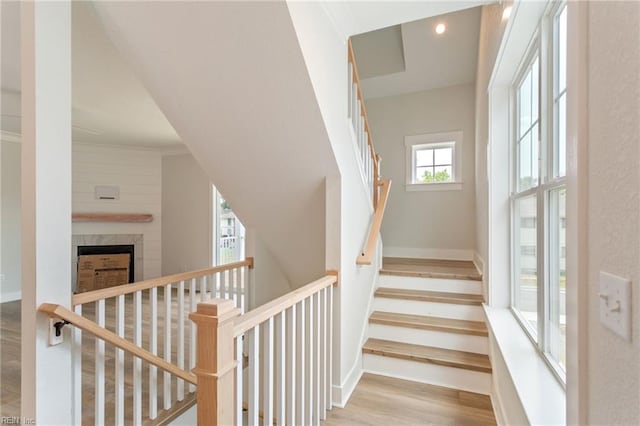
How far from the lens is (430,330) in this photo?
99.3 inches

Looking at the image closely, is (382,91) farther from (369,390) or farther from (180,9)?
(369,390)

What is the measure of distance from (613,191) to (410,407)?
2031 millimetres

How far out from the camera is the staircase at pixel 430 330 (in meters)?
2.30

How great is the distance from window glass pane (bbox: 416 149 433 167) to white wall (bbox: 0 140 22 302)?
616cm

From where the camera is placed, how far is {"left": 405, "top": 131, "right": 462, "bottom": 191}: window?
423 cm

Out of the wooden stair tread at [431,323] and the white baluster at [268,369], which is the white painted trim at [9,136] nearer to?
the white baluster at [268,369]

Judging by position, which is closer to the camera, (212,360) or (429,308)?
(212,360)

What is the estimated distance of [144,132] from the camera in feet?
14.6

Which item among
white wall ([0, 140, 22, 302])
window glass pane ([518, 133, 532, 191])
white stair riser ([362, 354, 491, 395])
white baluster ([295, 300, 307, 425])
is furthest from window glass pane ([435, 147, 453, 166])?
white wall ([0, 140, 22, 302])

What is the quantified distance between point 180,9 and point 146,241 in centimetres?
503

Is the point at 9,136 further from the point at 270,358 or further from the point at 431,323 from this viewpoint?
the point at 431,323

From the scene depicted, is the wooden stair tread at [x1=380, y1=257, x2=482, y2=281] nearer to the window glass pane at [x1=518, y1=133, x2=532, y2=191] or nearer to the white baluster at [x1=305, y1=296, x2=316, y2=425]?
the window glass pane at [x1=518, y1=133, x2=532, y2=191]

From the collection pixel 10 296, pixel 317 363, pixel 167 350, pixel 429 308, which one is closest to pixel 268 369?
pixel 317 363

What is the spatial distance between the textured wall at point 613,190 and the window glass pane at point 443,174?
3.83 meters
